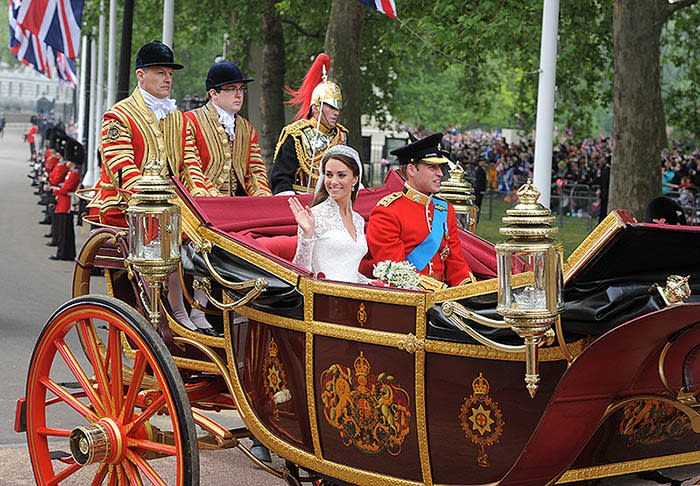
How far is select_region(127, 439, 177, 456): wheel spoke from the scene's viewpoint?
4.04m

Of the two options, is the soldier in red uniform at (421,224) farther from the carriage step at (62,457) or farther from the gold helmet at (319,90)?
the gold helmet at (319,90)

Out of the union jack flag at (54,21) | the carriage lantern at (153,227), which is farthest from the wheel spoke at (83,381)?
the union jack flag at (54,21)

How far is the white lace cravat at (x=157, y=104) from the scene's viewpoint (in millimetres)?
6027

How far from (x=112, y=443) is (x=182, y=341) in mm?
641

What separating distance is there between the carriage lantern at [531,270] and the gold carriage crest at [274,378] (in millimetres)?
1293

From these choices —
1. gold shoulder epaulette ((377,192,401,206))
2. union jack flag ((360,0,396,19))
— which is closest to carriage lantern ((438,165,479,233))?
gold shoulder epaulette ((377,192,401,206))

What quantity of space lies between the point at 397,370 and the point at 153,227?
4.33ft

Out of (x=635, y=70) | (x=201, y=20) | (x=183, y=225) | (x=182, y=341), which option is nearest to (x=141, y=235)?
(x=183, y=225)

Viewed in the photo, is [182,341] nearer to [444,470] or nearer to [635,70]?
[444,470]

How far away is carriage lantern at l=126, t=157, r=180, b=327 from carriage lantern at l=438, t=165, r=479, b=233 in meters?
1.89

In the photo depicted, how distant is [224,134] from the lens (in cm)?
638

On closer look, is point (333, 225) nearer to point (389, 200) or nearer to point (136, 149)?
point (389, 200)

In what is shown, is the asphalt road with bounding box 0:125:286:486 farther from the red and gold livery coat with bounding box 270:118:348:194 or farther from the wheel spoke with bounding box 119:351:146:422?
the red and gold livery coat with bounding box 270:118:348:194

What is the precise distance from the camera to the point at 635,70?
1126 cm
